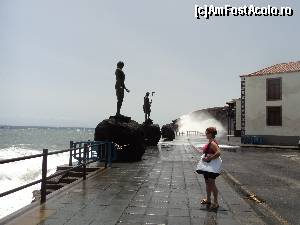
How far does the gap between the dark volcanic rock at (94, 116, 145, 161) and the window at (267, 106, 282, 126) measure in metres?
21.9

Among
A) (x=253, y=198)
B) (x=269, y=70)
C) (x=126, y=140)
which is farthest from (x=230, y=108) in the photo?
(x=253, y=198)

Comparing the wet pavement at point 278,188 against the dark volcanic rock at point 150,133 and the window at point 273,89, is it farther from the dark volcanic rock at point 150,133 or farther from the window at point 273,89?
the window at point 273,89

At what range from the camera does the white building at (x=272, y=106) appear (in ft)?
108

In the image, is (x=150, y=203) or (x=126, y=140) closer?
(x=150, y=203)

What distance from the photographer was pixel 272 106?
34281 millimetres

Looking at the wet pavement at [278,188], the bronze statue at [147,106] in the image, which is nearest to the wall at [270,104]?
the bronze statue at [147,106]

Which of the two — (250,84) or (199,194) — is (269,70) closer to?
(250,84)

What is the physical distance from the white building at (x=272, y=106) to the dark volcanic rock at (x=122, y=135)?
853 inches

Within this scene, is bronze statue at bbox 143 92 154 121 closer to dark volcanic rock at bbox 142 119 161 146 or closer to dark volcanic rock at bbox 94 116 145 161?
dark volcanic rock at bbox 142 119 161 146

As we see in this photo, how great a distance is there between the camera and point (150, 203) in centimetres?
690

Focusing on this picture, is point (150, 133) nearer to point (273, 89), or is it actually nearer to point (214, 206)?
point (273, 89)

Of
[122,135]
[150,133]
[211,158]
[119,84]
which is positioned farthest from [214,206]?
[150,133]

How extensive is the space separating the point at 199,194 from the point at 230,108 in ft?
152

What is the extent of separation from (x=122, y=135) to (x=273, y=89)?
23.6 m
